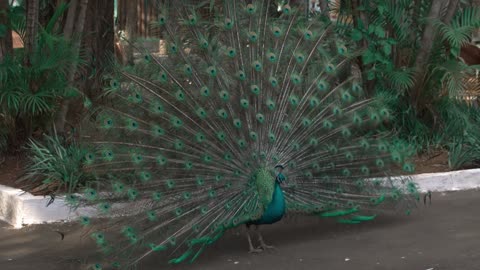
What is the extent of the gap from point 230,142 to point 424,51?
14.6 ft

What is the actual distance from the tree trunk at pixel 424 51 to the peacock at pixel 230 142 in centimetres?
299

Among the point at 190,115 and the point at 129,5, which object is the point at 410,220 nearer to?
the point at 190,115

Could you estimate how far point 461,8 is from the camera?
34.7 feet

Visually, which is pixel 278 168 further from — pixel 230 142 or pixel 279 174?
pixel 230 142

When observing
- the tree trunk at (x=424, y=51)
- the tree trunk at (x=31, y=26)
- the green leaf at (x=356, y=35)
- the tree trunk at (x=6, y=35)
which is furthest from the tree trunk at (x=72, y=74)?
the tree trunk at (x=424, y=51)

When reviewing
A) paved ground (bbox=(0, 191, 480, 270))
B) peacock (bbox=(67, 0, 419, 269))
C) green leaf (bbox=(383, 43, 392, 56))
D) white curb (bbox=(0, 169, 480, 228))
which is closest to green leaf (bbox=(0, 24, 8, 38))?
white curb (bbox=(0, 169, 480, 228))

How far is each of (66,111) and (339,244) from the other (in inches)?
158

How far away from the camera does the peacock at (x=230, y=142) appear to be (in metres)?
6.11

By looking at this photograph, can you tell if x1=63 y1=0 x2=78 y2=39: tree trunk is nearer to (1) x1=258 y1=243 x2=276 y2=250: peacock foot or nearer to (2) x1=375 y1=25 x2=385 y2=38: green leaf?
(2) x1=375 y1=25 x2=385 y2=38: green leaf

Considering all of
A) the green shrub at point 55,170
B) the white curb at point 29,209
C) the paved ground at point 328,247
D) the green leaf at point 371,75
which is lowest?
the paved ground at point 328,247

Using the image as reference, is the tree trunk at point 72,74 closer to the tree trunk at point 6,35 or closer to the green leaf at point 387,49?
the tree trunk at point 6,35

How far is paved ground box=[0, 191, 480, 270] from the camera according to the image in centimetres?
617

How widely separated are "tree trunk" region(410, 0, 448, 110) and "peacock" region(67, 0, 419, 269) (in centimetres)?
299

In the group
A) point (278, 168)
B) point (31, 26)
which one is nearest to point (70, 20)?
point (31, 26)
